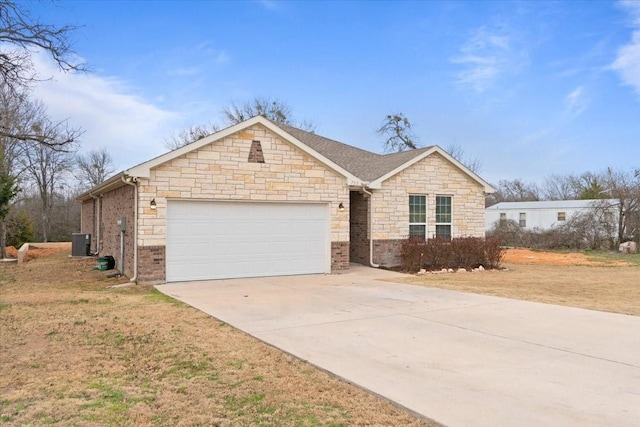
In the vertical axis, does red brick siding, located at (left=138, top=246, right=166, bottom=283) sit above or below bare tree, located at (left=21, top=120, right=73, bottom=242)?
Result: below

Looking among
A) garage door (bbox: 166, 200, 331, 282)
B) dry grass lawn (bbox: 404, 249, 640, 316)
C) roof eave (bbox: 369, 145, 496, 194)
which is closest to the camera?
dry grass lawn (bbox: 404, 249, 640, 316)

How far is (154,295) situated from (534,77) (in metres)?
15.2

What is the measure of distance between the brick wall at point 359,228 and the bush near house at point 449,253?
1.46m

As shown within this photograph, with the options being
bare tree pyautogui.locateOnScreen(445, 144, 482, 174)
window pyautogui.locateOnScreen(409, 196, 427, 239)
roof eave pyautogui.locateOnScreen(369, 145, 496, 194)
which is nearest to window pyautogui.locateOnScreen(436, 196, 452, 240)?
window pyautogui.locateOnScreen(409, 196, 427, 239)

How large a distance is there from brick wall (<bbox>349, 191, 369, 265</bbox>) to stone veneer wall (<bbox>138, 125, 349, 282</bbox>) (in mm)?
2047

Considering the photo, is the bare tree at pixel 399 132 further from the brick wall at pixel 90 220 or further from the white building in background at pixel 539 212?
the brick wall at pixel 90 220

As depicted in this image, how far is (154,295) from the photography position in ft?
35.0

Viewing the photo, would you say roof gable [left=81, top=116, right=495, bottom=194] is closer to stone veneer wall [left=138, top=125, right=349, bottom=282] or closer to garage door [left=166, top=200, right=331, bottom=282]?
stone veneer wall [left=138, top=125, right=349, bottom=282]

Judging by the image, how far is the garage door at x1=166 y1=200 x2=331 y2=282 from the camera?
12750mm

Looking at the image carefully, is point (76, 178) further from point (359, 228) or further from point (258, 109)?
point (359, 228)

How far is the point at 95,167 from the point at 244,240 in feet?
117

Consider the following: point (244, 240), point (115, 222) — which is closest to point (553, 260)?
point (244, 240)

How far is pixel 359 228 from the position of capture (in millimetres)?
17516

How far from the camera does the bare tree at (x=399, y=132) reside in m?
40.4
